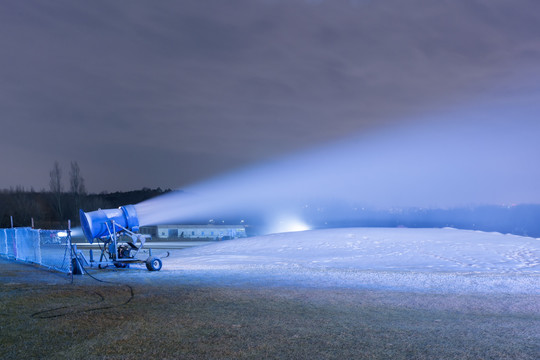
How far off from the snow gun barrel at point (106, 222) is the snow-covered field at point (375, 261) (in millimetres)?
2543

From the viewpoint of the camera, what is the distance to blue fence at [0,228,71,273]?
2062 cm

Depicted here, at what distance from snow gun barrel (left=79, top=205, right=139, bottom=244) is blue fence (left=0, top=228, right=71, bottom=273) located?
969 millimetres

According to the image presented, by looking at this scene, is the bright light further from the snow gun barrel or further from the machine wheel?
the machine wheel

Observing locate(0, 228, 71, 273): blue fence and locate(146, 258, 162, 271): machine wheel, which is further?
locate(0, 228, 71, 273): blue fence

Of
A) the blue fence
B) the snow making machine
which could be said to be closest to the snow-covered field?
the snow making machine

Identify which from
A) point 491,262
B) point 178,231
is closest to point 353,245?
point 491,262

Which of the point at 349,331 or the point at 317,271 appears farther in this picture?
the point at 317,271

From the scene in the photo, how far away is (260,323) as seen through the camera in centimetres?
925

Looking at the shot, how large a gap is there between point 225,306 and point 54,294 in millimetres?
5119

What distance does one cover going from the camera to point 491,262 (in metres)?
21.8

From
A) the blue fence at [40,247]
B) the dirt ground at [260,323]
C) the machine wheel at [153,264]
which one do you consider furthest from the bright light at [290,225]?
the dirt ground at [260,323]

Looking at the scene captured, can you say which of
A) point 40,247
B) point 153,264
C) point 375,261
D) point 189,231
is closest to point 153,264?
point 153,264

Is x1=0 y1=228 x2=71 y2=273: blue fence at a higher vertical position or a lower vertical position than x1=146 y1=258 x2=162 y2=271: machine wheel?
higher

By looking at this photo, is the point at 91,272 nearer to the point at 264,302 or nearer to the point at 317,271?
the point at 317,271
